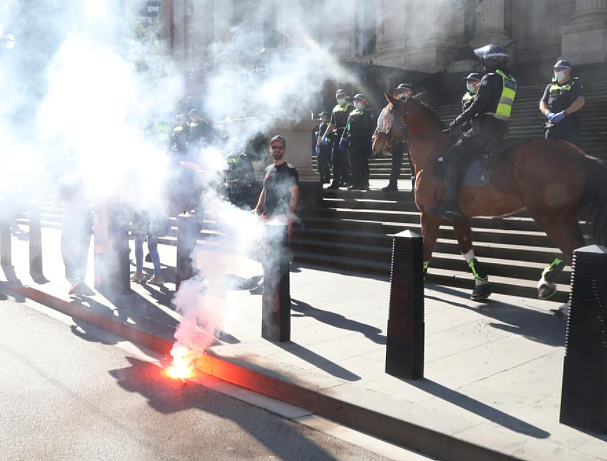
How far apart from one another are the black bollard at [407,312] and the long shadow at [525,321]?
5.28 ft

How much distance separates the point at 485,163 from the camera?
287 inches

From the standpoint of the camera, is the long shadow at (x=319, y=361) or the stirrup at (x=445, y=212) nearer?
the long shadow at (x=319, y=361)

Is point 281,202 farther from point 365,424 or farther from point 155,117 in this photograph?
point 365,424

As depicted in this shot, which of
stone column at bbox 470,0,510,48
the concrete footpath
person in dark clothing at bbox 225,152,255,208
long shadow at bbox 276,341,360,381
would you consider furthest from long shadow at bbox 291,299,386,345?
stone column at bbox 470,0,510,48

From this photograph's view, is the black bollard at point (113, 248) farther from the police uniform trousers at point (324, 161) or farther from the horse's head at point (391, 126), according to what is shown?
the police uniform trousers at point (324, 161)

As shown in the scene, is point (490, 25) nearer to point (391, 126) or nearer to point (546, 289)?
point (391, 126)

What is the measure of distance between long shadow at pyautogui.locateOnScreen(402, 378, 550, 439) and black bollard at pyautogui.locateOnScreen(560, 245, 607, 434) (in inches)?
10.0

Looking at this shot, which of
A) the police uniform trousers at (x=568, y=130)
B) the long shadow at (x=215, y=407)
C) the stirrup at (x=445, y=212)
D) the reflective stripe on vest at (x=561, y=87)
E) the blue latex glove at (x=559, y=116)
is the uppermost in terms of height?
the reflective stripe on vest at (x=561, y=87)

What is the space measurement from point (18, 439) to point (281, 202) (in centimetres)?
462

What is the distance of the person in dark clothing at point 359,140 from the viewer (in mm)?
12555

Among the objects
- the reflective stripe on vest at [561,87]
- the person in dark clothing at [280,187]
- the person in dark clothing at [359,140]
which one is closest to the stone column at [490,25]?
the person in dark clothing at [359,140]

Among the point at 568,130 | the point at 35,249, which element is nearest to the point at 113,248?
the point at 35,249

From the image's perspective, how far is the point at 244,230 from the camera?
10.0m

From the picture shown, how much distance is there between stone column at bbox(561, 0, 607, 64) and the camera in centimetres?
1925
